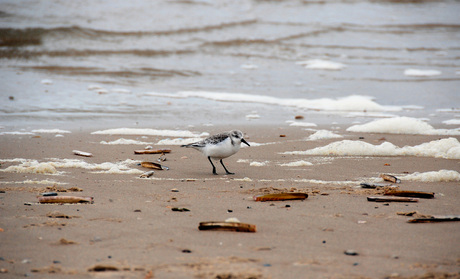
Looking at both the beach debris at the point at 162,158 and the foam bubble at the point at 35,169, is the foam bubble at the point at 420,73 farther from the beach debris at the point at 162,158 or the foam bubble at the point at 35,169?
the foam bubble at the point at 35,169

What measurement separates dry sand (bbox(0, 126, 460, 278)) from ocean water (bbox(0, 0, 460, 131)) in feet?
14.4

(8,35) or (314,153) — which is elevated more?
(8,35)

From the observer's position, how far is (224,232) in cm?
362

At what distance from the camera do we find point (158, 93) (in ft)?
45.1

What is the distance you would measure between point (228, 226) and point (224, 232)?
0.17 feet

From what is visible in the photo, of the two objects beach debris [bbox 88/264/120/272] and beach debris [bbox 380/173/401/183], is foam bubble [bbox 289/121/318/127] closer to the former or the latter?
beach debris [bbox 380/173/401/183]

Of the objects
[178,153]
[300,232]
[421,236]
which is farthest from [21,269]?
[178,153]

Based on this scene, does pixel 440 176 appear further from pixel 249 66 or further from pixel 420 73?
pixel 249 66

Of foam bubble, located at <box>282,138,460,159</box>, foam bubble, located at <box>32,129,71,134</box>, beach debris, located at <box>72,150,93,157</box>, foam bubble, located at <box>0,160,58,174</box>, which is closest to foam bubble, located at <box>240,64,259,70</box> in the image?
foam bubble, located at <box>32,129,71,134</box>

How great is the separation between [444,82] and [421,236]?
41.8 feet

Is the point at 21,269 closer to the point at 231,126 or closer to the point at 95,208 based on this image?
the point at 95,208

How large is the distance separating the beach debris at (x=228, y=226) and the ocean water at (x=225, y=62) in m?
6.30

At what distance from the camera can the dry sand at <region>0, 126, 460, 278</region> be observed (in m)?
2.96

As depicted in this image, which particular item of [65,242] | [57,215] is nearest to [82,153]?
[57,215]
